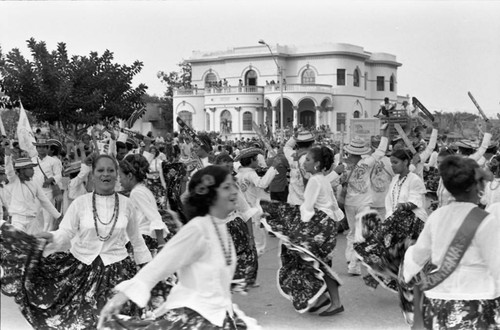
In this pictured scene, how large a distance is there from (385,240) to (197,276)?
3.37m

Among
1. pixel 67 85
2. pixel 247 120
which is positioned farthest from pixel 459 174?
pixel 247 120

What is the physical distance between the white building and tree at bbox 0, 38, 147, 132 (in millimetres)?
38577

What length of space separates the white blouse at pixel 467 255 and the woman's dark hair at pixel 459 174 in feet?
0.31

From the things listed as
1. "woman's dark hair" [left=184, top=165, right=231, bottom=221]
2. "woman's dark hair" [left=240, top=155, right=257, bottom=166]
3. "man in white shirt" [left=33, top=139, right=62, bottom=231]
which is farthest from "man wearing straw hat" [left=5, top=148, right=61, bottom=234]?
"woman's dark hair" [left=184, top=165, right=231, bottom=221]

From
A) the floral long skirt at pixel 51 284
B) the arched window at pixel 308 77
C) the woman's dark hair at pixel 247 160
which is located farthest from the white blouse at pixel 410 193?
the arched window at pixel 308 77

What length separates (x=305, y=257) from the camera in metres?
6.08

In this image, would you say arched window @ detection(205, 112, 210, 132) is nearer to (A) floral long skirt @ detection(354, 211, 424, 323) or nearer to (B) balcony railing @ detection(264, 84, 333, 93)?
(B) balcony railing @ detection(264, 84, 333, 93)

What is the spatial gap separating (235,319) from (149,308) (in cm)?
147

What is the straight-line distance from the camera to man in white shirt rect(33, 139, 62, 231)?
9.30 meters

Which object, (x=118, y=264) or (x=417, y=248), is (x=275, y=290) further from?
(x=417, y=248)

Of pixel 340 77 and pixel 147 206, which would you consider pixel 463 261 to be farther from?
pixel 340 77

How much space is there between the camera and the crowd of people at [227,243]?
3.20 meters

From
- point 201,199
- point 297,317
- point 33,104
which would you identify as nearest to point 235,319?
point 201,199

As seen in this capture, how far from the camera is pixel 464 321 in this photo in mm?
3465
